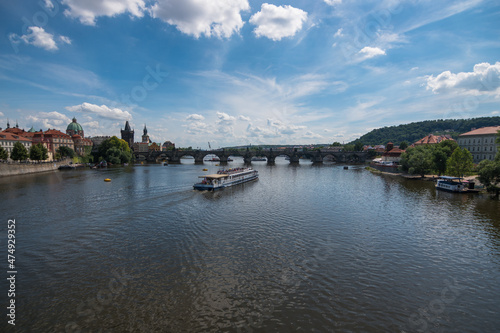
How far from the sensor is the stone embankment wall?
87.1 metres

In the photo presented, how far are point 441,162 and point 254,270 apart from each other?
79.4 m

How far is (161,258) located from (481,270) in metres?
27.3

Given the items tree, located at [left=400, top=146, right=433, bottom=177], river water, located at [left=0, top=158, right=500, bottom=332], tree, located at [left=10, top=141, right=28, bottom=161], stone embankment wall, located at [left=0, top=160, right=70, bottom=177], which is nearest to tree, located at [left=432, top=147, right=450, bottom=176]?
tree, located at [left=400, top=146, right=433, bottom=177]

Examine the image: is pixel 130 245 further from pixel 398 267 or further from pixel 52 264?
pixel 398 267

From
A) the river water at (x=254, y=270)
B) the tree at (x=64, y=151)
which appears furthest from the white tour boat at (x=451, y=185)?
the tree at (x=64, y=151)

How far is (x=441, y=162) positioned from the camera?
76625 mm

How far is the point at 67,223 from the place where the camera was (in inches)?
1318

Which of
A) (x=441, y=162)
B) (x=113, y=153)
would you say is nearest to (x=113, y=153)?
(x=113, y=153)

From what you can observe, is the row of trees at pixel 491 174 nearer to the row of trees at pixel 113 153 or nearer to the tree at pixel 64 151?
the row of trees at pixel 113 153

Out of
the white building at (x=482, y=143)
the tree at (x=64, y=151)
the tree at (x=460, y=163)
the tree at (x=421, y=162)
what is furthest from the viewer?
the tree at (x=64, y=151)

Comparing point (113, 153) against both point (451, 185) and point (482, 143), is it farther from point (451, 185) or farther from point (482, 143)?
point (482, 143)

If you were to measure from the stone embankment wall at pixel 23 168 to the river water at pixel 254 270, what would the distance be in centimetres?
6438

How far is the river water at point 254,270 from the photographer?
50.6ft

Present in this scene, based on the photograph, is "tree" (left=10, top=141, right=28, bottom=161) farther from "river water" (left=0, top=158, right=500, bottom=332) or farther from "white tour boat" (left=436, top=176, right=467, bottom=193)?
"white tour boat" (left=436, top=176, right=467, bottom=193)
